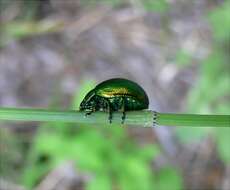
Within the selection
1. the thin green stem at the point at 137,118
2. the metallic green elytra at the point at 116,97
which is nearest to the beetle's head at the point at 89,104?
the metallic green elytra at the point at 116,97

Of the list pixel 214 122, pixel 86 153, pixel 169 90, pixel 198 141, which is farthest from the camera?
pixel 169 90

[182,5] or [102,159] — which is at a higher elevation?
[182,5]

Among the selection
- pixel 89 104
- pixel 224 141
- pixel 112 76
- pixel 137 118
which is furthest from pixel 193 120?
pixel 112 76

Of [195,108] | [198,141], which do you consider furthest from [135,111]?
[198,141]

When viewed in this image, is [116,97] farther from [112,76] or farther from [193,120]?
[112,76]

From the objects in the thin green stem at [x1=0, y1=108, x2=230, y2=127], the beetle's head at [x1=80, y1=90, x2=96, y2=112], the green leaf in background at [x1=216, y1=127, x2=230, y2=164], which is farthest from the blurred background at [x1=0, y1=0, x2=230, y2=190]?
the thin green stem at [x1=0, y1=108, x2=230, y2=127]

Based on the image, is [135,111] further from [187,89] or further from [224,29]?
[187,89]

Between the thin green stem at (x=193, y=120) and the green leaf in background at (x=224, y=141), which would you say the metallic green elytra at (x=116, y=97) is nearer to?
the thin green stem at (x=193, y=120)

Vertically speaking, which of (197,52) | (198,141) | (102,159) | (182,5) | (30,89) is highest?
(182,5)
